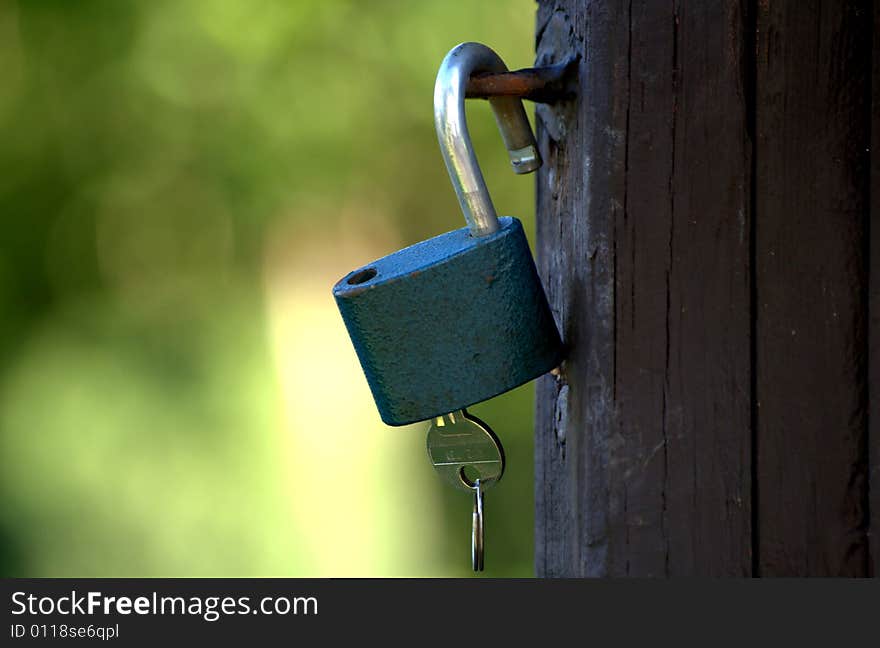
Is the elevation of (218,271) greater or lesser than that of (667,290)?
lesser

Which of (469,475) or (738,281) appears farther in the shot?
(469,475)

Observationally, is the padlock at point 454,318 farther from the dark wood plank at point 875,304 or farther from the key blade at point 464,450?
the dark wood plank at point 875,304

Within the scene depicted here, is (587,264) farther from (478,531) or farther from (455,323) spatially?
(478,531)

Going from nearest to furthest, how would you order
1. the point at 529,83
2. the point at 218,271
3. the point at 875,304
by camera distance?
the point at 875,304
the point at 529,83
the point at 218,271

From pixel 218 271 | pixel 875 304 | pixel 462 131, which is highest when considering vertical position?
pixel 462 131

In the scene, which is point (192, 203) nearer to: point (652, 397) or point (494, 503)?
point (494, 503)

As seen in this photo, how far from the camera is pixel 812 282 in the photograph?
871mm

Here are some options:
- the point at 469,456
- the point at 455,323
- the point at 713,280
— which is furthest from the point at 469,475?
the point at 713,280

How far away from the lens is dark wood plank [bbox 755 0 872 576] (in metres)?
0.87

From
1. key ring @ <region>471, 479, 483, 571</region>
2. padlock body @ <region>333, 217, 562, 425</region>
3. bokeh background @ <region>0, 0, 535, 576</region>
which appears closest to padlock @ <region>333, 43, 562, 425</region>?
padlock body @ <region>333, 217, 562, 425</region>

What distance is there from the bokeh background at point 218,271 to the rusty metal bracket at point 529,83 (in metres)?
3.76

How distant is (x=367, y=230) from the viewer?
17.8 feet

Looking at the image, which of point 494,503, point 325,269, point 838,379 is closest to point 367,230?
point 325,269

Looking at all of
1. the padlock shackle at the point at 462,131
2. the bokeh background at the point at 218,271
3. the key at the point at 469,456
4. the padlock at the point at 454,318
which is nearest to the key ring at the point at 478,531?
the key at the point at 469,456
